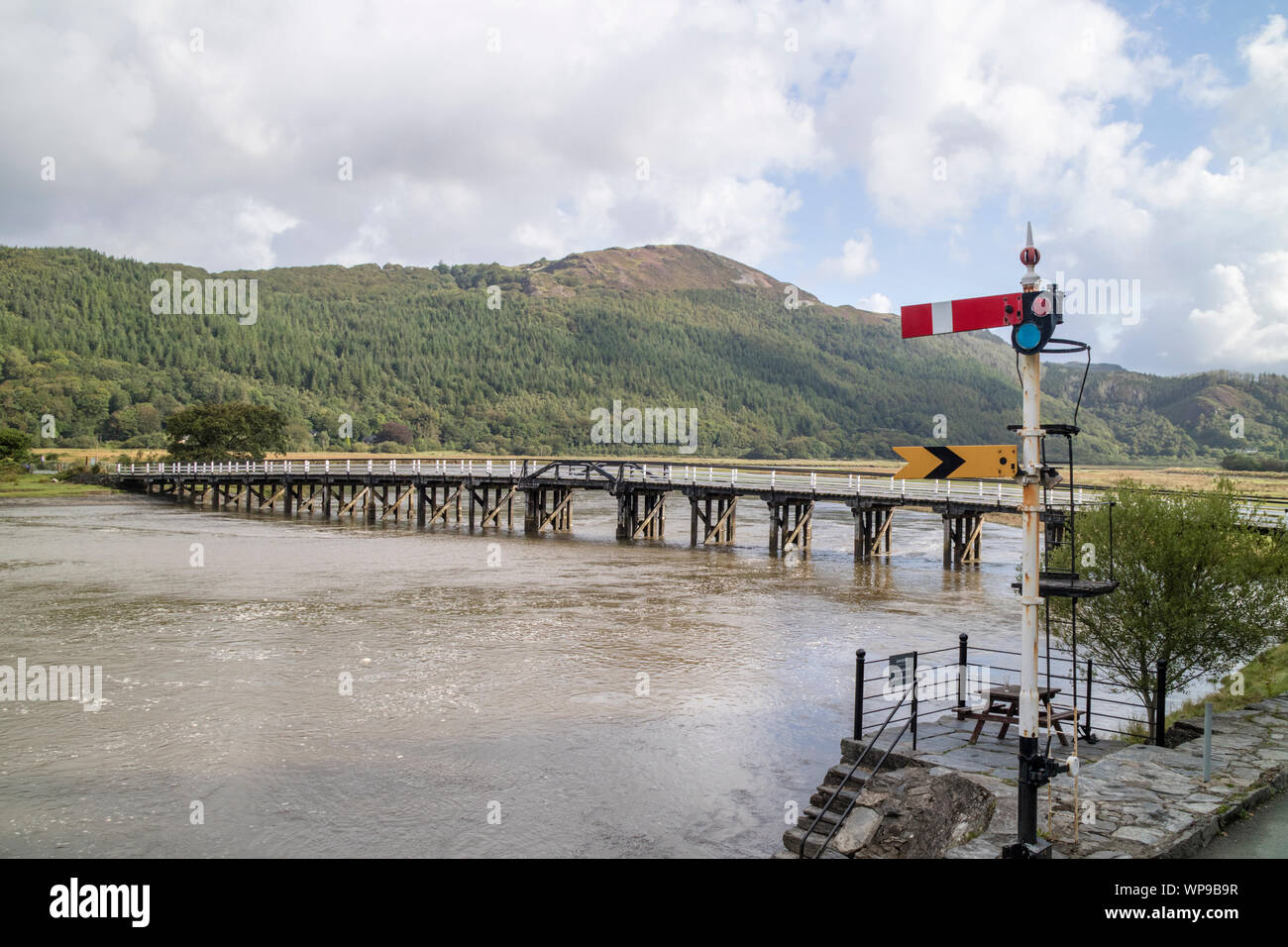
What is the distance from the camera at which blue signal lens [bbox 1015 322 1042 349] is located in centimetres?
630

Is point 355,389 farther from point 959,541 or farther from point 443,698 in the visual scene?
Answer: point 443,698

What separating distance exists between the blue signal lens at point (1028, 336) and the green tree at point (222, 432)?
78.7 metres

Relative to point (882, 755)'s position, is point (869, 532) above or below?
above

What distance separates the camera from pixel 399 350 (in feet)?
602

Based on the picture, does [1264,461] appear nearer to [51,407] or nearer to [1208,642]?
[1208,642]

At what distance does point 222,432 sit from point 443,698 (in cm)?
7054

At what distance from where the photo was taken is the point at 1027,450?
630 centimetres

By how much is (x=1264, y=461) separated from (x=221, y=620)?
120736mm

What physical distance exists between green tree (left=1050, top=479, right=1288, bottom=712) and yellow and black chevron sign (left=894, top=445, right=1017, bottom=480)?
6770mm

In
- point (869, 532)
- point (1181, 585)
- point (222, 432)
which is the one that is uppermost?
point (222, 432)

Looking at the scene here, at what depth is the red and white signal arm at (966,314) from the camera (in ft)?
21.0

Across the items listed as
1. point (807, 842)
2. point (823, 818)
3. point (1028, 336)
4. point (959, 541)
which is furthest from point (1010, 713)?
point (959, 541)
